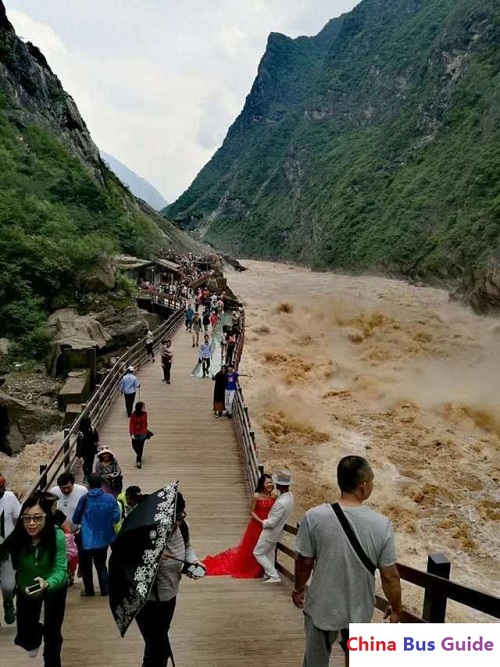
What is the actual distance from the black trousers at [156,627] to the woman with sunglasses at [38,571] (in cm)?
68

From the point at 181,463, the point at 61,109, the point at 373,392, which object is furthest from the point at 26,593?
the point at 61,109

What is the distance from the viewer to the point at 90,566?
5.62m

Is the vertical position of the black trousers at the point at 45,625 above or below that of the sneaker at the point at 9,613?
above

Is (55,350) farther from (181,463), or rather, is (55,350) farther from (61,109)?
(61,109)

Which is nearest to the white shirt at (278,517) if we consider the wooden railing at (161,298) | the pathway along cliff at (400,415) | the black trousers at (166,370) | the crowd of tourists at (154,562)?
the crowd of tourists at (154,562)

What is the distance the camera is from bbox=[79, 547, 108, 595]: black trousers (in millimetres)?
5449

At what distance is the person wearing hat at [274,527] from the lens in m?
6.02

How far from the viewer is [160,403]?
15055mm

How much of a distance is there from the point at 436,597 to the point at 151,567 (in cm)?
179

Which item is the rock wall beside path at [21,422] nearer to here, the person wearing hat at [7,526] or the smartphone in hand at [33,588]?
the person wearing hat at [7,526]

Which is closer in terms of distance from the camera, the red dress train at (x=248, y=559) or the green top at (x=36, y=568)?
the green top at (x=36, y=568)

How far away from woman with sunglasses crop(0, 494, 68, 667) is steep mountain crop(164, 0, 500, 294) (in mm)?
45421

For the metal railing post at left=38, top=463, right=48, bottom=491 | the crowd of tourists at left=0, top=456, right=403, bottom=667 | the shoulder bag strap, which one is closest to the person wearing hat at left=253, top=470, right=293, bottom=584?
the crowd of tourists at left=0, top=456, right=403, bottom=667

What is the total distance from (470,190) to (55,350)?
61901 millimetres
